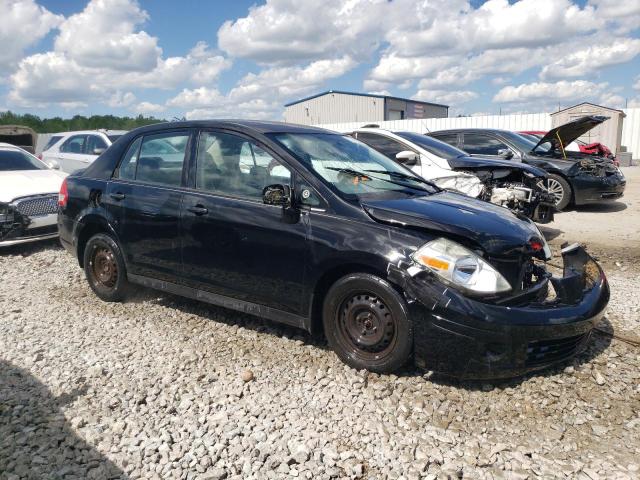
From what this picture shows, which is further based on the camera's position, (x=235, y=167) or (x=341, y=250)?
(x=235, y=167)

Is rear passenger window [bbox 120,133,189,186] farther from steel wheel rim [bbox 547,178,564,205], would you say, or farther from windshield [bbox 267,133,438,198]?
steel wheel rim [bbox 547,178,564,205]

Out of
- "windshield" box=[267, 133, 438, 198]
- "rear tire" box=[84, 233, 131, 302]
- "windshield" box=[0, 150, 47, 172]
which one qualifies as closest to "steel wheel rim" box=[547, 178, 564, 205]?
"windshield" box=[267, 133, 438, 198]

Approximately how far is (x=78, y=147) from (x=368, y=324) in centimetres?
1048

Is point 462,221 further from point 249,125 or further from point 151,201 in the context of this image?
point 151,201

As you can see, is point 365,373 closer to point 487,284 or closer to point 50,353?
point 487,284

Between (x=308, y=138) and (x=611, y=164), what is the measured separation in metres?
8.22

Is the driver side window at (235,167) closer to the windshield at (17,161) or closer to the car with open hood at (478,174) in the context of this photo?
the car with open hood at (478,174)

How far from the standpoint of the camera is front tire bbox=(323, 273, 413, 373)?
3.29 metres

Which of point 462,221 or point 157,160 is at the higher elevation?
point 157,160

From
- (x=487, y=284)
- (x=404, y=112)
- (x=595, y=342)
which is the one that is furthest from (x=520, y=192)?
(x=404, y=112)

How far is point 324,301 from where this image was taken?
143 inches

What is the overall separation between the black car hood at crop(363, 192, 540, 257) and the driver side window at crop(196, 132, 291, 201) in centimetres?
80

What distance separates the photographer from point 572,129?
9.84 metres

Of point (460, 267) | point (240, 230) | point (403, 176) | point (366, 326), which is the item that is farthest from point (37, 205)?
point (460, 267)
